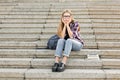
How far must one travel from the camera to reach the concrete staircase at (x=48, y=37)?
4.54 m

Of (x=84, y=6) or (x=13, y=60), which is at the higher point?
(x=84, y=6)

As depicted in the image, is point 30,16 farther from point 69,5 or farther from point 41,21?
point 69,5

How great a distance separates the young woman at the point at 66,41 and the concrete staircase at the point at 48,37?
0.16 metres

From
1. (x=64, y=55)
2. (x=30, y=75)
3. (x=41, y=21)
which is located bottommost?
(x=30, y=75)

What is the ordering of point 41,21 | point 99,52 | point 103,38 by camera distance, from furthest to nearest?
point 41,21
point 103,38
point 99,52

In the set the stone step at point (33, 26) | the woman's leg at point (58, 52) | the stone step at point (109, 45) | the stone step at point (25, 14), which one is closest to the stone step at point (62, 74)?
the woman's leg at point (58, 52)

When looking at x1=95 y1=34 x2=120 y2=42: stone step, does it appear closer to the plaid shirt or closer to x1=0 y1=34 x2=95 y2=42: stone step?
x1=0 y1=34 x2=95 y2=42: stone step

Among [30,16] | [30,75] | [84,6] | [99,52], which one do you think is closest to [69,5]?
[84,6]

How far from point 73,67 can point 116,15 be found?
10.6 feet

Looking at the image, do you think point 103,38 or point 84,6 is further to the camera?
point 84,6

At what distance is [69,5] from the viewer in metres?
8.36

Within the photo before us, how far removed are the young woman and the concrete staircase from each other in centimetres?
16

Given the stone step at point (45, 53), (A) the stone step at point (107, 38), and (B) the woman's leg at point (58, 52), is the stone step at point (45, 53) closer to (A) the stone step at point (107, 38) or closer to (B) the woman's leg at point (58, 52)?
(B) the woman's leg at point (58, 52)

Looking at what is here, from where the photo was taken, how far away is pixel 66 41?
481 cm
